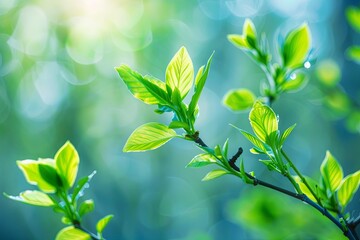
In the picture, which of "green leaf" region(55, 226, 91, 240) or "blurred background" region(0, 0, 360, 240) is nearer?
"green leaf" region(55, 226, 91, 240)

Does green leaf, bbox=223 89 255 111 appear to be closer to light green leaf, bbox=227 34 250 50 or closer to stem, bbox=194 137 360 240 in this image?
light green leaf, bbox=227 34 250 50

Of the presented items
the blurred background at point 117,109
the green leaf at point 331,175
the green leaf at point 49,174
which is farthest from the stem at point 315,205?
the blurred background at point 117,109

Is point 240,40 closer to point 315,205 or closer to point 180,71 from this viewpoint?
point 180,71

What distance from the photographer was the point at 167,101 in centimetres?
47

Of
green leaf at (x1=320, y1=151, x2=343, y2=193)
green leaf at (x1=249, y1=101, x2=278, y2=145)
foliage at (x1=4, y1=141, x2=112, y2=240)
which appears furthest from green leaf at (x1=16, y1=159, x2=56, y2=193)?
green leaf at (x1=320, y1=151, x2=343, y2=193)

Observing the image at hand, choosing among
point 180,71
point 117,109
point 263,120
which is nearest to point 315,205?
point 263,120

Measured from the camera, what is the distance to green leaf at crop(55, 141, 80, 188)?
0.53 m

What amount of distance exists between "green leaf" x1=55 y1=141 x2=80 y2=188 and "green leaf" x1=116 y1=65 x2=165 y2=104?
14 centimetres

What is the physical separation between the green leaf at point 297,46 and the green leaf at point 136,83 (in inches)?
10.6

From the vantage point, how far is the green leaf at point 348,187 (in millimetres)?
559

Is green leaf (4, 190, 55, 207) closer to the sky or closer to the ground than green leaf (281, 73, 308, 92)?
closer to the ground

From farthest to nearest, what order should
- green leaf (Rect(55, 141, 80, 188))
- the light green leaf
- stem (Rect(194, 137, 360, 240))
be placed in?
the light green leaf, green leaf (Rect(55, 141, 80, 188)), stem (Rect(194, 137, 360, 240))

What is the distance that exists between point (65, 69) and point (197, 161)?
7313mm

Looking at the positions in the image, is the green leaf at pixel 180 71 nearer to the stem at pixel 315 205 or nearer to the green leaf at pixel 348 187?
the stem at pixel 315 205
